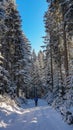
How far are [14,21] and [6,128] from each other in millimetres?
27737

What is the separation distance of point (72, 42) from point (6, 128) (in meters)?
26.7

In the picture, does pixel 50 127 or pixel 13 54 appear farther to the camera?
pixel 13 54

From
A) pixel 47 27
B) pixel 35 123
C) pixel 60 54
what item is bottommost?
pixel 35 123

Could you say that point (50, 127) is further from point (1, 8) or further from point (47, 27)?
point (47, 27)

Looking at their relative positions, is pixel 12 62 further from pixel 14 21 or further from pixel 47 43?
pixel 47 43

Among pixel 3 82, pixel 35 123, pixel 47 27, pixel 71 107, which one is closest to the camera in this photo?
pixel 35 123

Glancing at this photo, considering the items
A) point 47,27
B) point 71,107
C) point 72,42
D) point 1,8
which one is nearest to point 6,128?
point 71,107

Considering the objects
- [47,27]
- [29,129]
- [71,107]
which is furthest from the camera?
[47,27]

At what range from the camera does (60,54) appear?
137ft

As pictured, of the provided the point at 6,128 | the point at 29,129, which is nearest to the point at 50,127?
the point at 29,129

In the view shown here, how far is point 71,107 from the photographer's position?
1797cm

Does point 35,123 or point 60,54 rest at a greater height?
point 60,54

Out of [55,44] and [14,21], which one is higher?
[14,21]

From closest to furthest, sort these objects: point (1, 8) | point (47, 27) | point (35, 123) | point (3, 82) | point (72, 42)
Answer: point (35, 123), point (1, 8), point (3, 82), point (72, 42), point (47, 27)
